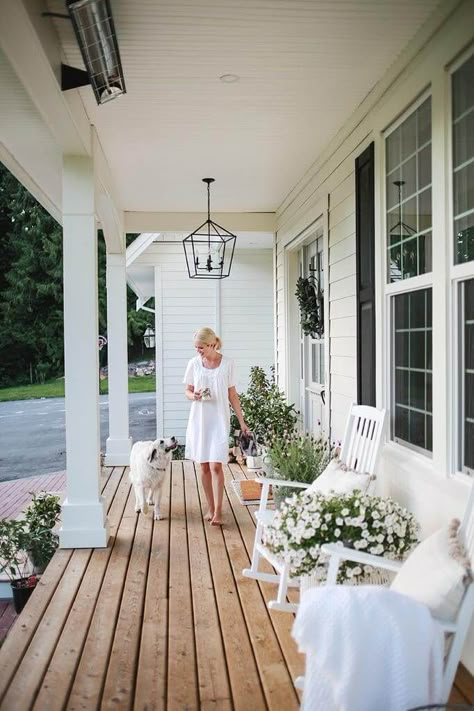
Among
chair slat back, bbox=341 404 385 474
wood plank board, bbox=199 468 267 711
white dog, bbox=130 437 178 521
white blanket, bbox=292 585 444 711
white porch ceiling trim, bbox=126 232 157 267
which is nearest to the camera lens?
white blanket, bbox=292 585 444 711

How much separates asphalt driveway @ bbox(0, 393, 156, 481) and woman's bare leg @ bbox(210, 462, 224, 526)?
19.3 ft

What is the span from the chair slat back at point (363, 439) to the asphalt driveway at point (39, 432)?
719 centimetres

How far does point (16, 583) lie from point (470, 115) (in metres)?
4.35

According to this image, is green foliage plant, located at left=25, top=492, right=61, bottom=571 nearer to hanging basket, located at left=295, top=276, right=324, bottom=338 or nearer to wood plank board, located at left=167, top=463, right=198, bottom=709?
wood plank board, located at left=167, top=463, right=198, bottom=709

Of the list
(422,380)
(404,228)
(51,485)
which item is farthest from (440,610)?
(51,485)

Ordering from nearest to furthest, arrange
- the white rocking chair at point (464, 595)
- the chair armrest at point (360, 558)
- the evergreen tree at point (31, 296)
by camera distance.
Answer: the white rocking chair at point (464, 595) < the chair armrest at point (360, 558) < the evergreen tree at point (31, 296)

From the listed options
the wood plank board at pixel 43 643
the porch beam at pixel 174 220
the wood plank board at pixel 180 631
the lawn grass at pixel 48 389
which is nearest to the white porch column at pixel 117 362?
the porch beam at pixel 174 220

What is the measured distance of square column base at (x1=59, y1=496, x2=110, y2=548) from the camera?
4301 millimetres

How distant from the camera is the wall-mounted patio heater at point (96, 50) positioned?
2.53 meters

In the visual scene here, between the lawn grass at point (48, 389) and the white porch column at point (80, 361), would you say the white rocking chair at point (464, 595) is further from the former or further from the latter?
the lawn grass at point (48, 389)

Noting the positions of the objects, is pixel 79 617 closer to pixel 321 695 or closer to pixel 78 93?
pixel 321 695

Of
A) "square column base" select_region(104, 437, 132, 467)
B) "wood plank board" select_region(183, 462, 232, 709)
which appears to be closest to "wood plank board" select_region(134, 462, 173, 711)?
"wood plank board" select_region(183, 462, 232, 709)

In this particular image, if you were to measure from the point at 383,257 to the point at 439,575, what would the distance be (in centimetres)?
220

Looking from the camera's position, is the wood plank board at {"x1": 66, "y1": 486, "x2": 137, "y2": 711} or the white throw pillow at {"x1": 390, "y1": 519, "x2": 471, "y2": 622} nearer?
the white throw pillow at {"x1": 390, "y1": 519, "x2": 471, "y2": 622}
